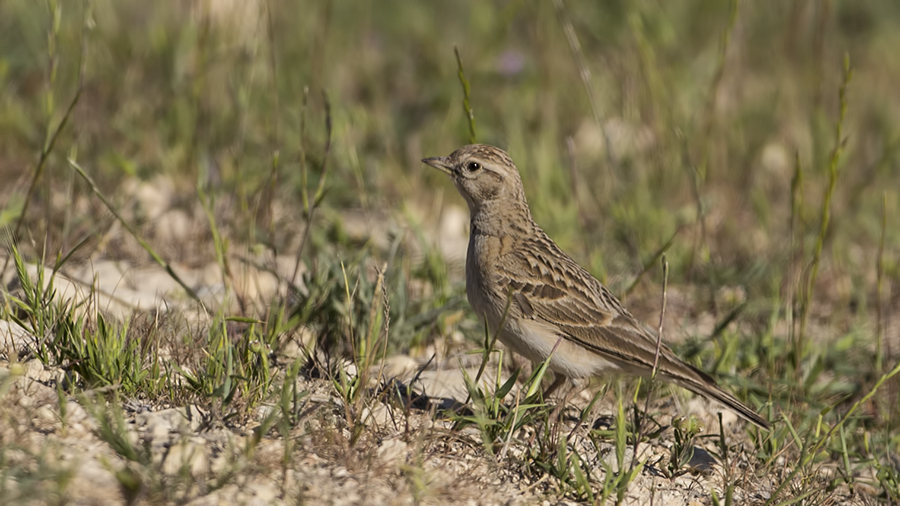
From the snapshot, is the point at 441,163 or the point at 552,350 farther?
the point at 441,163

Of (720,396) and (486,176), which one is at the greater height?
(486,176)

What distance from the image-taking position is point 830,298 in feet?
21.8

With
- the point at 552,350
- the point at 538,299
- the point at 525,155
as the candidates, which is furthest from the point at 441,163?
the point at 525,155

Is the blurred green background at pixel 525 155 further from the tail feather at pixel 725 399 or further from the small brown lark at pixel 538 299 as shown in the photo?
the small brown lark at pixel 538 299

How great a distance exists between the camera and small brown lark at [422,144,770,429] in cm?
459

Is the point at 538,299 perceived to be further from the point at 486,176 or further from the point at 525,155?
the point at 525,155

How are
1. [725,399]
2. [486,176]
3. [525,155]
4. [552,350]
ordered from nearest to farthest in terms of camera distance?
[725,399], [552,350], [486,176], [525,155]

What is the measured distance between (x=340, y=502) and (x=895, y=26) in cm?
1009

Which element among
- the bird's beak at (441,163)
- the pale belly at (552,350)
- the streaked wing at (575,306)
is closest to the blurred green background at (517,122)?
the bird's beak at (441,163)

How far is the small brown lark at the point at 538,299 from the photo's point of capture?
15.0 ft

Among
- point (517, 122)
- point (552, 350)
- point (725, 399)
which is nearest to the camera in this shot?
point (725, 399)

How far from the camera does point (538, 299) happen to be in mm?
4867

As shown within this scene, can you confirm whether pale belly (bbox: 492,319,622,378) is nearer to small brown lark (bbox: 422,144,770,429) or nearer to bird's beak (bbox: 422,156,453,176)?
small brown lark (bbox: 422,144,770,429)

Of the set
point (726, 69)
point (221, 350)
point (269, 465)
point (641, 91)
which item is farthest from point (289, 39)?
point (269, 465)
